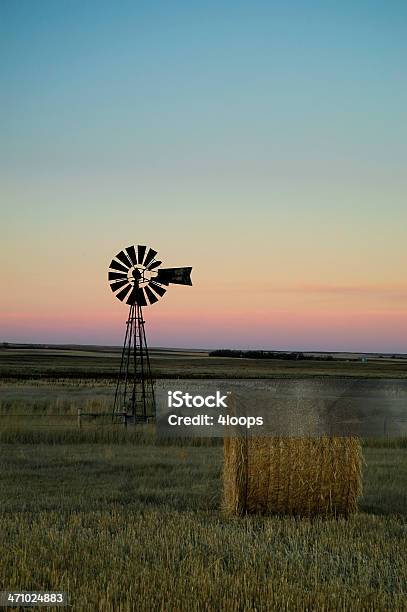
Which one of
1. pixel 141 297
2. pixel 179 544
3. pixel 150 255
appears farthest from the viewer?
pixel 150 255

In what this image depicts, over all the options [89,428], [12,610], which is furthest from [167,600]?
[89,428]

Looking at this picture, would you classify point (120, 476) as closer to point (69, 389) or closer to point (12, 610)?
point (12, 610)

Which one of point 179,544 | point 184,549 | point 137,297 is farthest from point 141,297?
point 184,549

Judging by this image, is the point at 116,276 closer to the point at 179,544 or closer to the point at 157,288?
the point at 157,288

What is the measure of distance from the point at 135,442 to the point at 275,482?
1043 centimetres

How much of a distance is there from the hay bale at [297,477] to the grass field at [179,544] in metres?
0.40

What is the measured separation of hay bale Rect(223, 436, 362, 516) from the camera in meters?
11.7

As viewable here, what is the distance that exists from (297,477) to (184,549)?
287 centimetres

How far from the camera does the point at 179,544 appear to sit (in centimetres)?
947

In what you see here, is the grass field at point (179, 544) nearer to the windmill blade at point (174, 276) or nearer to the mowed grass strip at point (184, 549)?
the mowed grass strip at point (184, 549)

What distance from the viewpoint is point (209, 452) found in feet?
64.6

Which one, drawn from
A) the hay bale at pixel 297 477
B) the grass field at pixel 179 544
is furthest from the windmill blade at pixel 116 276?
the hay bale at pixel 297 477

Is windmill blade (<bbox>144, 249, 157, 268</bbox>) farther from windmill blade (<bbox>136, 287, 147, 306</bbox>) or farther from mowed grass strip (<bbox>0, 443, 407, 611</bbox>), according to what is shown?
mowed grass strip (<bbox>0, 443, 407, 611</bbox>)

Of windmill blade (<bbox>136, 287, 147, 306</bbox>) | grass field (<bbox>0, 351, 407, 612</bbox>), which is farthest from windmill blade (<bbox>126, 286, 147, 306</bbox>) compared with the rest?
grass field (<bbox>0, 351, 407, 612</bbox>)
